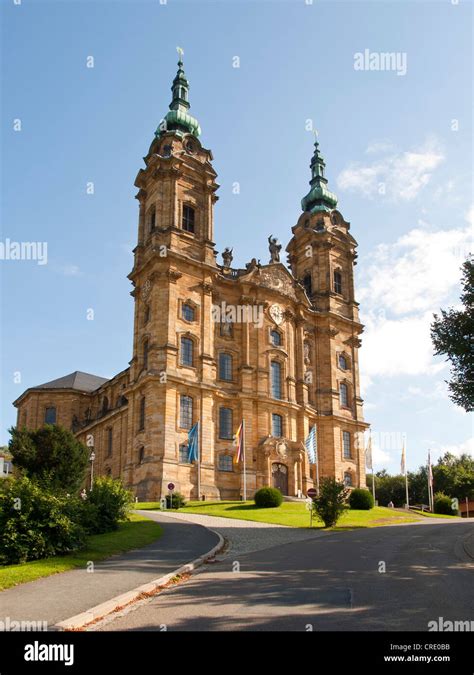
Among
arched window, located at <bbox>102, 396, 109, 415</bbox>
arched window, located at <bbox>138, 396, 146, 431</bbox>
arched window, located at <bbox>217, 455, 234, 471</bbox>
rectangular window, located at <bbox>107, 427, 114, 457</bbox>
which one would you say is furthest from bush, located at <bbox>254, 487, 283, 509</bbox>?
arched window, located at <bbox>102, 396, 109, 415</bbox>

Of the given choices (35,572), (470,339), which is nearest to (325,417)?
(470,339)

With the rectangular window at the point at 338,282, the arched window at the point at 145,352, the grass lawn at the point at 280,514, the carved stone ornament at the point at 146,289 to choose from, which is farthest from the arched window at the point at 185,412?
the rectangular window at the point at 338,282

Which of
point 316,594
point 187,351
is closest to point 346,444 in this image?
point 187,351

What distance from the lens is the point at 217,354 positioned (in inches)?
2270

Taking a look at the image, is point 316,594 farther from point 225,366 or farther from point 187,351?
point 225,366

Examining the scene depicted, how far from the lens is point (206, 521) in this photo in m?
33.0

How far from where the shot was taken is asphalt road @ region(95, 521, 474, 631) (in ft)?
33.5

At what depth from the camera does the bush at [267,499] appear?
44.4m

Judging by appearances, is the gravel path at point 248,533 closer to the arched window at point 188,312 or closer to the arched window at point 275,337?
the arched window at point 188,312

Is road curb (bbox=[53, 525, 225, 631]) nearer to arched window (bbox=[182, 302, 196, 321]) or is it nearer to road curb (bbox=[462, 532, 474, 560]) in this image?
road curb (bbox=[462, 532, 474, 560])

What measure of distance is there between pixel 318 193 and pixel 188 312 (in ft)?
98.8

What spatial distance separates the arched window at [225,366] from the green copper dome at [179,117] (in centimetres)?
2146
